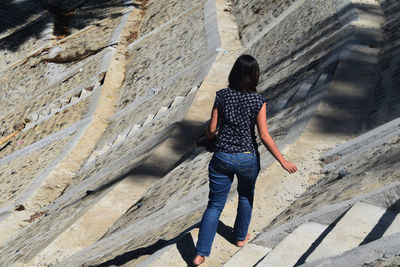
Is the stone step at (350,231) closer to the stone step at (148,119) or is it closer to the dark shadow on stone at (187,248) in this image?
the dark shadow on stone at (187,248)

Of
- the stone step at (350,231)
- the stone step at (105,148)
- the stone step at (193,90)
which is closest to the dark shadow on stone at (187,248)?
the stone step at (350,231)

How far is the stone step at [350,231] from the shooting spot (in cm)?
341

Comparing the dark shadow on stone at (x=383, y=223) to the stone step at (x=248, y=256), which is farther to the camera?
the stone step at (x=248, y=256)

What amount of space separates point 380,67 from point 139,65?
28.8ft

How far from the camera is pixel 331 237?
11.6 feet

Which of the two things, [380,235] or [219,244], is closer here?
[380,235]

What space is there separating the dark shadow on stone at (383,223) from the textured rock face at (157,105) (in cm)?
→ 34

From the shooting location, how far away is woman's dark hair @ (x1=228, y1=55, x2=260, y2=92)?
3.78 meters

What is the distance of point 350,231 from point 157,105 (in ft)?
28.2

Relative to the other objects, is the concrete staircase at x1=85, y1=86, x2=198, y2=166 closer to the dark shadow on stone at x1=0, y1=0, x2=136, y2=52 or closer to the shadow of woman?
the shadow of woman

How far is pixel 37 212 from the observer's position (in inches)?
404

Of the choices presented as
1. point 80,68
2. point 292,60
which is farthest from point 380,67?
point 80,68

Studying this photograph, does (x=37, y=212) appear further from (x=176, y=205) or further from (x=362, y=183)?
(x=362, y=183)

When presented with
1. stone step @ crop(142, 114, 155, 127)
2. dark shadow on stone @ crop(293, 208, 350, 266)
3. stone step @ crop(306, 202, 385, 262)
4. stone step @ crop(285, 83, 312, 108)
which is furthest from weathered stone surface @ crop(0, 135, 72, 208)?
stone step @ crop(306, 202, 385, 262)
